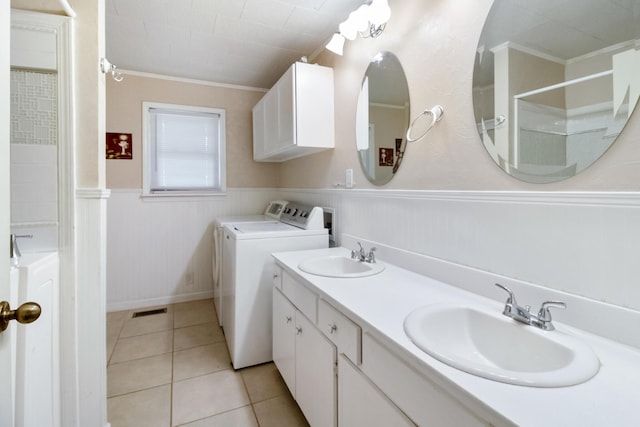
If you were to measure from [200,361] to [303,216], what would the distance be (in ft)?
4.21

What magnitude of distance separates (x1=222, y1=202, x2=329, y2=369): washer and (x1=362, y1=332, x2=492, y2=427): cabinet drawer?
1161 mm

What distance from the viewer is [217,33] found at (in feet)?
7.41

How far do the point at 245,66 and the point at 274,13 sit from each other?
3.09ft

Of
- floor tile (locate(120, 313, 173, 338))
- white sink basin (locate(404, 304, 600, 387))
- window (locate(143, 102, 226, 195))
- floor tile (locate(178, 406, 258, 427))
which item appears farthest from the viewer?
window (locate(143, 102, 226, 195))

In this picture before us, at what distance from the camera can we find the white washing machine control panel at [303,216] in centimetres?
225

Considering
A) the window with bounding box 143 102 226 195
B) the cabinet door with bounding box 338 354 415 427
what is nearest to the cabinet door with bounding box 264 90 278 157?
the window with bounding box 143 102 226 195

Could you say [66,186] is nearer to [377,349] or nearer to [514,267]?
[377,349]

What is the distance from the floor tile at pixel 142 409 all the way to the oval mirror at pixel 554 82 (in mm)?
2062

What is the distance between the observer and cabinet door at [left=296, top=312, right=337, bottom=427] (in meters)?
1.20

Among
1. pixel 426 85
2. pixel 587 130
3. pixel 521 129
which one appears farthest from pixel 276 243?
pixel 587 130

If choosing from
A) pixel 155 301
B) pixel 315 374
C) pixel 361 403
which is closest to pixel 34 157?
pixel 315 374

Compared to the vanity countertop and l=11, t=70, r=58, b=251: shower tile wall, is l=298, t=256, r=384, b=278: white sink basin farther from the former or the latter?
l=11, t=70, r=58, b=251: shower tile wall

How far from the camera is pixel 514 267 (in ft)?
3.59

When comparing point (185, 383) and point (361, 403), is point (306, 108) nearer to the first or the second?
point (361, 403)
